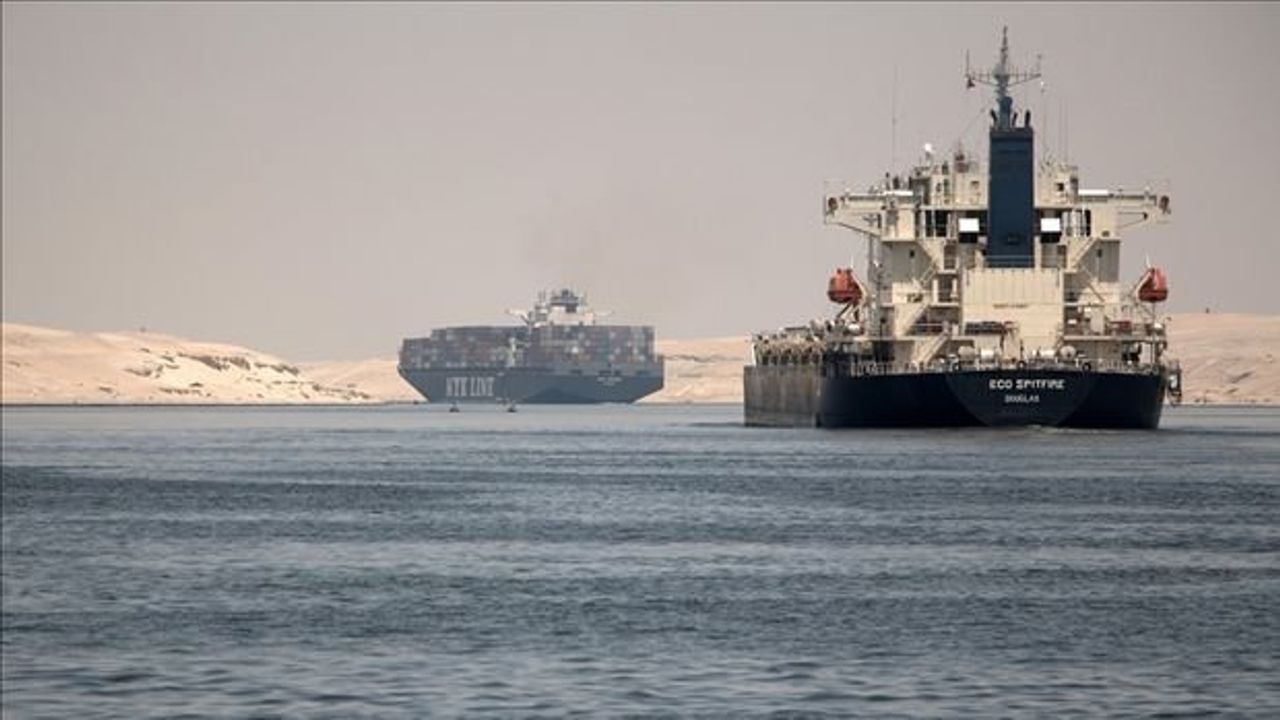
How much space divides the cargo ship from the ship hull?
0.26 ft

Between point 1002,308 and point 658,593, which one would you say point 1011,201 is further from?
point 658,593

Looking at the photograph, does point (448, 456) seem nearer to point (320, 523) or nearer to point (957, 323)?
point (957, 323)

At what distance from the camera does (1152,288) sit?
129375 mm

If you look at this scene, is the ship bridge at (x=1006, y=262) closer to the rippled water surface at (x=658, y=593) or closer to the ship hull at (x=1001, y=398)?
the ship hull at (x=1001, y=398)

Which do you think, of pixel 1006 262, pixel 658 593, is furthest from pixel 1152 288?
pixel 658 593

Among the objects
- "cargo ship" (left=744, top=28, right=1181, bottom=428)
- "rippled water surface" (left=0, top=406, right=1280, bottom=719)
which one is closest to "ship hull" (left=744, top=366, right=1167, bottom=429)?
"cargo ship" (left=744, top=28, right=1181, bottom=428)

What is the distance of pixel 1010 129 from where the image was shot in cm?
13175

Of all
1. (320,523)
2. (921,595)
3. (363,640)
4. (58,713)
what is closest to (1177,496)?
(320,523)

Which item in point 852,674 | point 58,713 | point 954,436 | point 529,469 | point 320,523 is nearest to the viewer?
point 58,713

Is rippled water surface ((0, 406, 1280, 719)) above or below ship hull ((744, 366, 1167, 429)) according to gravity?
below

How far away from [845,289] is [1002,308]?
15.6m

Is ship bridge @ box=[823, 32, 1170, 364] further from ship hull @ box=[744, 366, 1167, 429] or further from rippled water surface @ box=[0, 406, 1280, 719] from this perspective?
rippled water surface @ box=[0, 406, 1280, 719]

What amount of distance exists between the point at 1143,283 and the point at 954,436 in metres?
14.4

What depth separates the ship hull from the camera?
118812 millimetres
